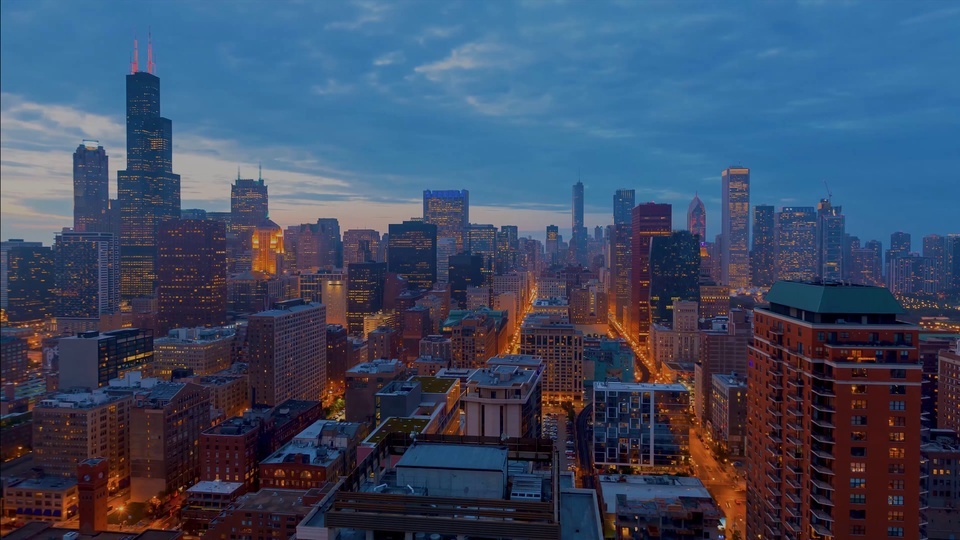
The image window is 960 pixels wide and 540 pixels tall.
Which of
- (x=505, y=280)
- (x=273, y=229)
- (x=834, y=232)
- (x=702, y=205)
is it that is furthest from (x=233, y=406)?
(x=702, y=205)

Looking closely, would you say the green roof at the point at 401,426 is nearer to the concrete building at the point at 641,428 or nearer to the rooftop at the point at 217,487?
the rooftop at the point at 217,487

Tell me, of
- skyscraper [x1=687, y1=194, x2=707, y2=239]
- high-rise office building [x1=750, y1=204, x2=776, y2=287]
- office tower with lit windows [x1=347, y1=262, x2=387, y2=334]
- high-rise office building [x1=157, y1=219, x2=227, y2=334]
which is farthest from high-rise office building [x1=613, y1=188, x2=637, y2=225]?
→ high-rise office building [x1=157, y1=219, x2=227, y2=334]

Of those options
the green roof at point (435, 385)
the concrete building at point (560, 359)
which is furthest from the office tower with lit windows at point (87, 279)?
the concrete building at point (560, 359)

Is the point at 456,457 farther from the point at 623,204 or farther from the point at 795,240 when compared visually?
the point at 623,204

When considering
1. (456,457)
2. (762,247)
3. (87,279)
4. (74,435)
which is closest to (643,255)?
(762,247)

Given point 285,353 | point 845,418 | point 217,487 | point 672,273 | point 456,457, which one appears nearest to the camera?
point 456,457

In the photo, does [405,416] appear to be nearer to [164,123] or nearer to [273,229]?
[164,123]
